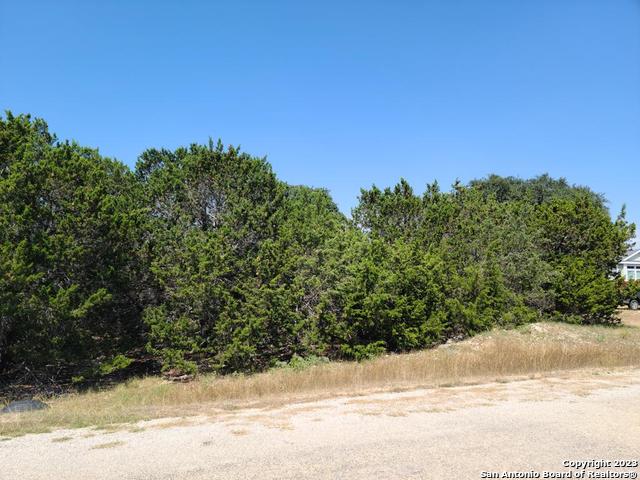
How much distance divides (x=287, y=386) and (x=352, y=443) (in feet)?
16.3

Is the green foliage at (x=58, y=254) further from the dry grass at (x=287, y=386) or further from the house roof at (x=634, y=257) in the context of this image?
the house roof at (x=634, y=257)

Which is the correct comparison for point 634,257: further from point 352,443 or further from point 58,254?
point 352,443

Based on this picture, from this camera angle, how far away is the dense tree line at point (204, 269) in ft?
48.4

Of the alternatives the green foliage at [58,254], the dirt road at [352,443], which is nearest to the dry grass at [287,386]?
the dirt road at [352,443]

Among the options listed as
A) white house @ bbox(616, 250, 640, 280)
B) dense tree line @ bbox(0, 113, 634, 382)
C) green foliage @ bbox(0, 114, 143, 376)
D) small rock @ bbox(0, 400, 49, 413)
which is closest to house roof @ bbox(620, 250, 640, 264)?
white house @ bbox(616, 250, 640, 280)

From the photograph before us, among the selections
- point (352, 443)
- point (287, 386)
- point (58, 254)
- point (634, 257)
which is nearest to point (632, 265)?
point (634, 257)

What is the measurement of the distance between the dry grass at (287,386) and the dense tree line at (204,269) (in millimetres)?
1916

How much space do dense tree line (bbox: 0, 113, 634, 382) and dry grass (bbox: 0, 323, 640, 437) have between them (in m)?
1.92

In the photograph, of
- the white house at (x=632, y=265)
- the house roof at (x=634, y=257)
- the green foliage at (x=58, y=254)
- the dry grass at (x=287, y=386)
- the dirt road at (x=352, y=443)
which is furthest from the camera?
the house roof at (x=634, y=257)

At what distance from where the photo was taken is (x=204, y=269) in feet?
53.6

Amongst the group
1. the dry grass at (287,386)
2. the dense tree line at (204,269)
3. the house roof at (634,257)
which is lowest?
the dry grass at (287,386)

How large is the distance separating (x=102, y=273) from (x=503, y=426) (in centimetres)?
1303

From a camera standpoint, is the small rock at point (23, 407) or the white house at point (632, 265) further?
the white house at point (632, 265)

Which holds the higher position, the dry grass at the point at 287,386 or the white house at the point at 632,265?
the white house at the point at 632,265
